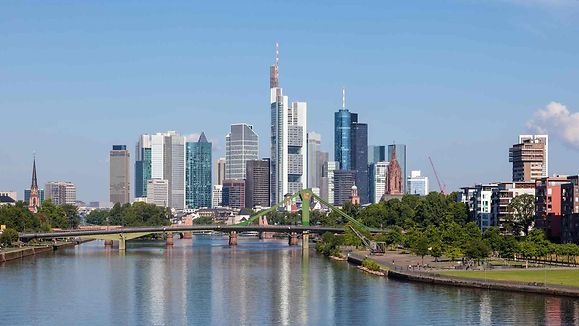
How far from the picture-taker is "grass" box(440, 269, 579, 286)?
235ft

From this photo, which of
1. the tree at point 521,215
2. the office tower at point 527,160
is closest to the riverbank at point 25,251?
the tree at point 521,215

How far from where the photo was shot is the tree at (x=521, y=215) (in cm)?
12137

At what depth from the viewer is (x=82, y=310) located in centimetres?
6384

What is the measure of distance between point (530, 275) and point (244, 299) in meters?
19.7

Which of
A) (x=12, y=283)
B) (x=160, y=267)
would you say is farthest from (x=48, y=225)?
(x=12, y=283)

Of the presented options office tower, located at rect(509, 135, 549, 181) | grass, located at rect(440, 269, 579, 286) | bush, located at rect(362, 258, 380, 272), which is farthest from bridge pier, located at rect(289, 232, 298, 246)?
grass, located at rect(440, 269, 579, 286)

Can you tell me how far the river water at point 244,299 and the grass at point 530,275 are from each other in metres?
4.03

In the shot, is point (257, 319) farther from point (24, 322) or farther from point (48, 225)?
point (48, 225)

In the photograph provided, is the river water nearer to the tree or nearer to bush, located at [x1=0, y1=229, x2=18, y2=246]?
bush, located at [x1=0, y1=229, x2=18, y2=246]

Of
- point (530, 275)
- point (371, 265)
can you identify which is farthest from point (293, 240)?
point (530, 275)

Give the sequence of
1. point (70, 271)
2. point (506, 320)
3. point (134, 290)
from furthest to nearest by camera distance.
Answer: point (70, 271)
point (134, 290)
point (506, 320)

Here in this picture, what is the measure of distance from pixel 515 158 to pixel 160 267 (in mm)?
110842

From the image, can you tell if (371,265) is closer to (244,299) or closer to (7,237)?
(244,299)

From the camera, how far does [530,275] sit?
75875mm
